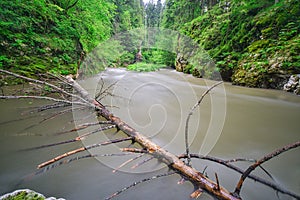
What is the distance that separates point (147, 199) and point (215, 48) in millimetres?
8594

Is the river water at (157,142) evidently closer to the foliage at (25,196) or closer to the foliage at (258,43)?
the foliage at (25,196)

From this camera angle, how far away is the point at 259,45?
5957mm

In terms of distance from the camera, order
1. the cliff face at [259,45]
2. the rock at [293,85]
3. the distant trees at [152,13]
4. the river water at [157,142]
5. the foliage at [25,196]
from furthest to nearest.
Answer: the distant trees at [152,13], the cliff face at [259,45], the rock at [293,85], the river water at [157,142], the foliage at [25,196]

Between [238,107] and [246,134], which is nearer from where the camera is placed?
[246,134]

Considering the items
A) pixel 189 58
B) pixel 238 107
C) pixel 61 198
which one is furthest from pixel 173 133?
pixel 189 58

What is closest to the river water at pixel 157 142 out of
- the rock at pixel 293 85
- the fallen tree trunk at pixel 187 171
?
the fallen tree trunk at pixel 187 171

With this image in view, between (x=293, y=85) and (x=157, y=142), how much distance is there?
4.43 m

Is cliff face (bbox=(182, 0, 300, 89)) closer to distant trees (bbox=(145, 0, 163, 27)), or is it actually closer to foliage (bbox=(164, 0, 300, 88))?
foliage (bbox=(164, 0, 300, 88))

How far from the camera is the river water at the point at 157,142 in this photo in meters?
1.23

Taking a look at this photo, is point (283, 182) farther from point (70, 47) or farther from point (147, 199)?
point (70, 47)

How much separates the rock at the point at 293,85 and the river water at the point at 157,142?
0.94 meters

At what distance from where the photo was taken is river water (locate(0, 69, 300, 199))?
4.02ft

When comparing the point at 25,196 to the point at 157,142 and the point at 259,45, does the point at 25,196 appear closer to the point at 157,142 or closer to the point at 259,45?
the point at 157,142

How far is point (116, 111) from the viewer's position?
115 inches
